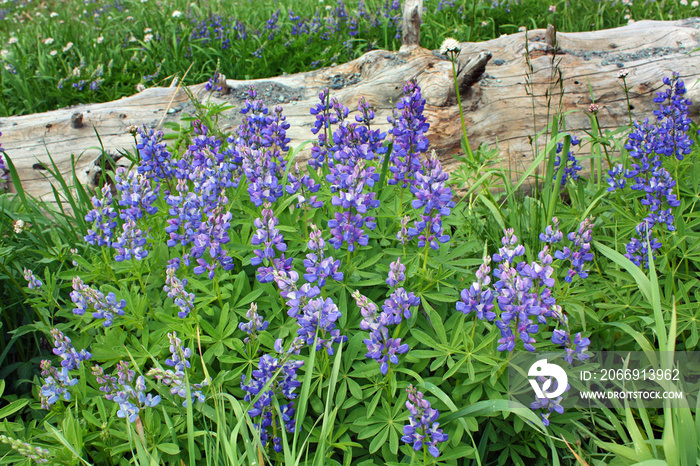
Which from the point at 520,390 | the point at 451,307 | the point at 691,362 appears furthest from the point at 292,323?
the point at 691,362

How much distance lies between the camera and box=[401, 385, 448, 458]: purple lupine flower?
146 centimetres

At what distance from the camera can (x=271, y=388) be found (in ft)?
5.93

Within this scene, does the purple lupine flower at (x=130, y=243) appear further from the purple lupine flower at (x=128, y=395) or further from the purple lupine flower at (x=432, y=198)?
the purple lupine flower at (x=432, y=198)

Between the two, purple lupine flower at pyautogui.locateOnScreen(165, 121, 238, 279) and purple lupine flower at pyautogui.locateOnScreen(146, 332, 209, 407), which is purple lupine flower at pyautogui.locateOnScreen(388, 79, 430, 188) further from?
purple lupine flower at pyautogui.locateOnScreen(146, 332, 209, 407)

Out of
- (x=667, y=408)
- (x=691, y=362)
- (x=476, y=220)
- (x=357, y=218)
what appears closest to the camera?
(x=667, y=408)

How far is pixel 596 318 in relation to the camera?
2.06 m

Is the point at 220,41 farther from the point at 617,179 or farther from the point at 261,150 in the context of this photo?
the point at 617,179

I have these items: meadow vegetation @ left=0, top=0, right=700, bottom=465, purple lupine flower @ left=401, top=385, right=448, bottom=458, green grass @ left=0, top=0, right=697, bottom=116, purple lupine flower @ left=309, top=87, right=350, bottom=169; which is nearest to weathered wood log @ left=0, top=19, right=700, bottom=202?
green grass @ left=0, top=0, right=697, bottom=116

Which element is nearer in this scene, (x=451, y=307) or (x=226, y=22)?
(x=451, y=307)

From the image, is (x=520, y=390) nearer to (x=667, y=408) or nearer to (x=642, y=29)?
(x=667, y=408)

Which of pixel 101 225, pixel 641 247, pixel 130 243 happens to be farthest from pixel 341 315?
pixel 641 247

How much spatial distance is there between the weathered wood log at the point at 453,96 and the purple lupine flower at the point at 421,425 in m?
2.88

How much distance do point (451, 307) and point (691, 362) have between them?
43.6 inches

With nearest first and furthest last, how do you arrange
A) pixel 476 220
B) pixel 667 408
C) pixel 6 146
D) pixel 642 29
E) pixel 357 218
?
pixel 667 408, pixel 357 218, pixel 476 220, pixel 6 146, pixel 642 29
